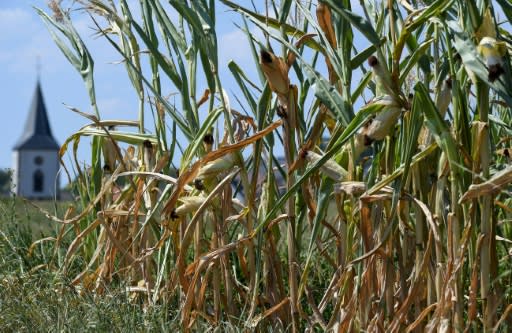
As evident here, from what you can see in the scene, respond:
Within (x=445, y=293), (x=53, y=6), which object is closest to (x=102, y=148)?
(x=53, y=6)

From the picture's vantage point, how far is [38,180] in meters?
69.9

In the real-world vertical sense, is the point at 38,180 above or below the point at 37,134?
below

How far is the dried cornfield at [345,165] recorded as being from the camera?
1.27 meters

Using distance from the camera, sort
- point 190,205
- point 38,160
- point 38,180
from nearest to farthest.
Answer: point 190,205 → point 38,160 → point 38,180

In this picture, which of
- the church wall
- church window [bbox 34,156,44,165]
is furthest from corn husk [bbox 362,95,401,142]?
church window [bbox 34,156,44,165]

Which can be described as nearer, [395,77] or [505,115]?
[395,77]

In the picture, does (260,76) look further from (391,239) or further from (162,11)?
(391,239)

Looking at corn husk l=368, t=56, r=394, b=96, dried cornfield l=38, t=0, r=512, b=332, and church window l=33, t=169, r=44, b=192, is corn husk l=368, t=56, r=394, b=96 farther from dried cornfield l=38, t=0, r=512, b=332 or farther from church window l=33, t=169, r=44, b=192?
church window l=33, t=169, r=44, b=192

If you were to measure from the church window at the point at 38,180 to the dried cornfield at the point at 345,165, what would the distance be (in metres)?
69.4

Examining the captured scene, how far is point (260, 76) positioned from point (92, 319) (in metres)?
0.52

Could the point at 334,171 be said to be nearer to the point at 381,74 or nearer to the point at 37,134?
the point at 381,74

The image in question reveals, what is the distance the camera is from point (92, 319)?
158cm

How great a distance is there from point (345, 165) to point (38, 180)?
7063 centimetres

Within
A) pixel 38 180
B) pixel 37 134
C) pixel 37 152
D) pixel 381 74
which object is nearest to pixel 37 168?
pixel 38 180
